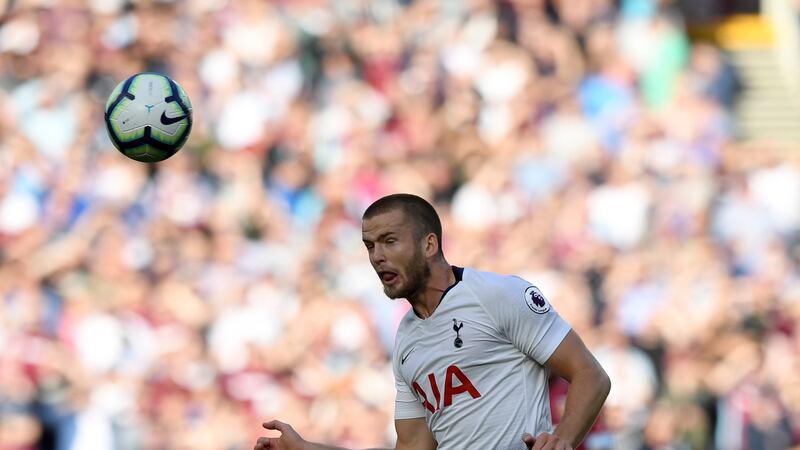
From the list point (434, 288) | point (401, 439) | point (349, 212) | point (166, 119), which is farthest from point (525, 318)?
point (349, 212)

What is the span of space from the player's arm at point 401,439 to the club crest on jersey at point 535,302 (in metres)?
0.88

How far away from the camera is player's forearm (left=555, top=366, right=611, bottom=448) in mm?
5801

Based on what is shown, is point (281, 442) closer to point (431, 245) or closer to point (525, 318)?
point (431, 245)

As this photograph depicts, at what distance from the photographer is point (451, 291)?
6.28 meters

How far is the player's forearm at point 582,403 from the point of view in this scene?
5801mm

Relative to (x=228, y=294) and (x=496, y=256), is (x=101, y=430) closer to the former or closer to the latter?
(x=228, y=294)

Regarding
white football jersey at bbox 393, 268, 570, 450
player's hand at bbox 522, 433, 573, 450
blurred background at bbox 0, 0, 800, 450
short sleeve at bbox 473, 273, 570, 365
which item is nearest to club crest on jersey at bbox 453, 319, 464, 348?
white football jersey at bbox 393, 268, 570, 450

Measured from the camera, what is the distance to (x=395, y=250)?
6.22 m

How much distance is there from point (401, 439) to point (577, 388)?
109cm

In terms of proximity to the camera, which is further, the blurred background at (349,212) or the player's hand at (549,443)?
the blurred background at (349,212)

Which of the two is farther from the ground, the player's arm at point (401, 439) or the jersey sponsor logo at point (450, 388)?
the jersey sponsor logo at point (450, 388)

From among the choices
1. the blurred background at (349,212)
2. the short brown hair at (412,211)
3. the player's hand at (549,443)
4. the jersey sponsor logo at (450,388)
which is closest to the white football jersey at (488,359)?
the jersey sponsor logo at (450,388)

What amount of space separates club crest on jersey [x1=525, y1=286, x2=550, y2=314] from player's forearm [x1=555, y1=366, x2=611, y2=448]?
0.32 metres

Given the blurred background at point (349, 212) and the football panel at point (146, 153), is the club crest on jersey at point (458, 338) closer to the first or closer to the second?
the football panel at point (146, 153)
